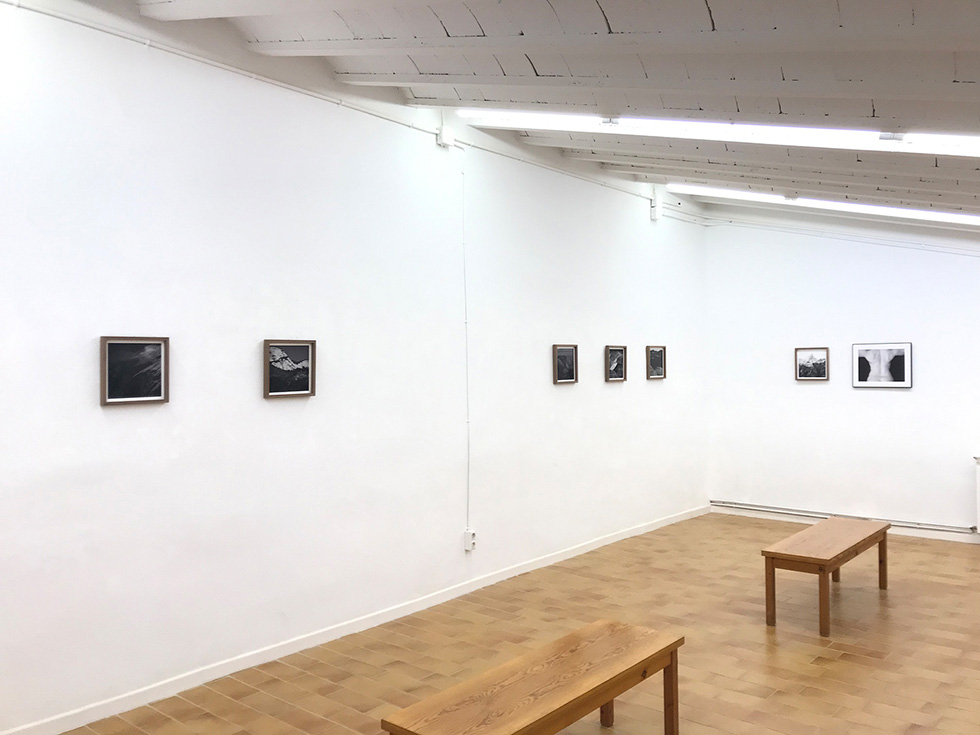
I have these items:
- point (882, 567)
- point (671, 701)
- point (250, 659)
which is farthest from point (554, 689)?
point (882, 567)

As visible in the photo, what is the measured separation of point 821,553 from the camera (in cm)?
578

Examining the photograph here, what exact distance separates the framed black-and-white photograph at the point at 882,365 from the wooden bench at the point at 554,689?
253 inches

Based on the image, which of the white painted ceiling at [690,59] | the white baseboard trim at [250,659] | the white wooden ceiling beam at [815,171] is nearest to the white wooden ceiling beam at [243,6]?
the white painted ceiling at [690,59]

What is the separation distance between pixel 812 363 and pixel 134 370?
7.97m

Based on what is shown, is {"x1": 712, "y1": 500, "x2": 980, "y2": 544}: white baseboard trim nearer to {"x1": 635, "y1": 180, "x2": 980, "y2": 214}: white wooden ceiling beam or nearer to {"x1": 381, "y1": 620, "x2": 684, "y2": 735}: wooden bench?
{"x1": 635, "y1": 180, "x2": 980, "y2": 214}: white wooden ceiling beam

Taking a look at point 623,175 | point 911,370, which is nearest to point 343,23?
point 623,175

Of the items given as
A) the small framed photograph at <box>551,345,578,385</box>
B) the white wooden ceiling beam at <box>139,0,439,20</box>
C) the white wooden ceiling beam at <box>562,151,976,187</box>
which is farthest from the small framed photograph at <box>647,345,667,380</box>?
the white wooden ceiling beam at <box>139,0,439,20</box>

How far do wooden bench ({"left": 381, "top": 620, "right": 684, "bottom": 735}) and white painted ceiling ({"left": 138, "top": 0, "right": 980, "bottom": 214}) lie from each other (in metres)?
2.86

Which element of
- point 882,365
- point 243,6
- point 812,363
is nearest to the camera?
point 243,6

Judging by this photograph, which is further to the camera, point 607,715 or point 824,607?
point 824,607

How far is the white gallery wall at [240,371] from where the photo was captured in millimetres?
4273

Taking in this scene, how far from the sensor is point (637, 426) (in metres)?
9.29

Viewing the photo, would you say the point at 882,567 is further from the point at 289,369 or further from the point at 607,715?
the point at 289,369

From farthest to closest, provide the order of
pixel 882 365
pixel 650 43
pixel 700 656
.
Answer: pixel 882 365, pixel 700 656, pixel 650 43
